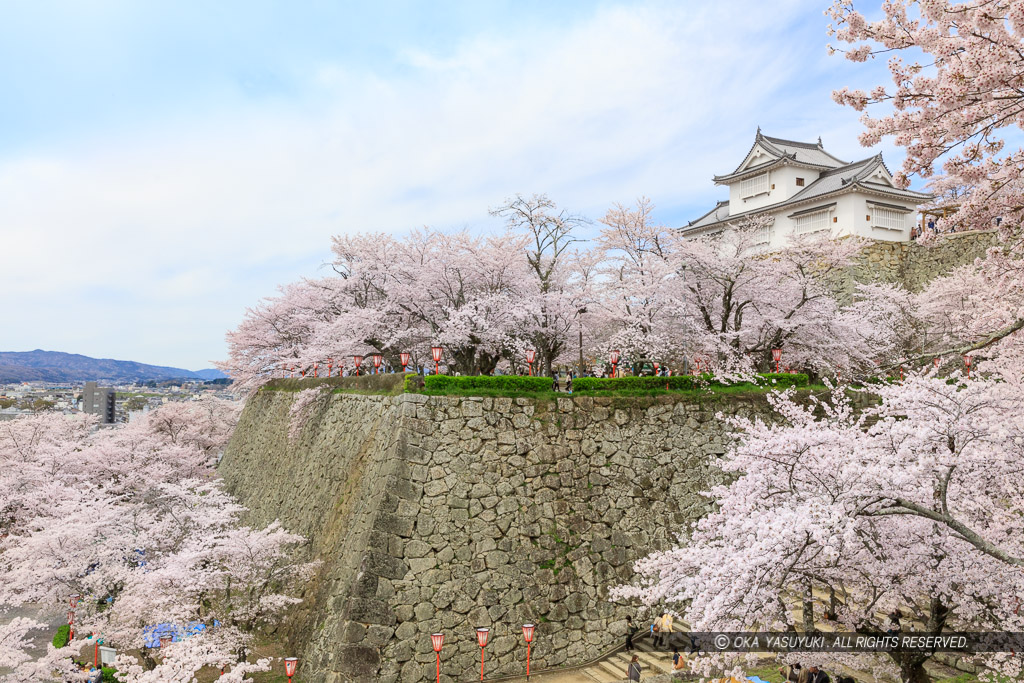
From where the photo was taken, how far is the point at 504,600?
13070mm

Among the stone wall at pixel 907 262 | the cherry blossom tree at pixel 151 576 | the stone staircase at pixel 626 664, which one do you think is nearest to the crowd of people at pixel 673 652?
the stone staircase at pixel 626 664

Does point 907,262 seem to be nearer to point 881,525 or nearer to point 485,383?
point 485,383

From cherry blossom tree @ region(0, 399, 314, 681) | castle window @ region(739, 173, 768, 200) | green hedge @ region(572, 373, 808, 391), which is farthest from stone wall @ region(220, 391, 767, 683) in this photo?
castle window @ region(739, 173, 768, 200)

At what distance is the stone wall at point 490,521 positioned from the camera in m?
12.3

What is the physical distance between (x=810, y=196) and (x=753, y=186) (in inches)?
136

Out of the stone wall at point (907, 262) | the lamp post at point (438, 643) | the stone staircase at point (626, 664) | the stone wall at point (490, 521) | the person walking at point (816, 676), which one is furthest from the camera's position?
the stone wall at point (907, 262)

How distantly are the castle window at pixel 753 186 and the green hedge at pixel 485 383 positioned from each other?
17.9 metres

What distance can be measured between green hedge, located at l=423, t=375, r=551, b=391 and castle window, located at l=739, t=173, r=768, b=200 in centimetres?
1791

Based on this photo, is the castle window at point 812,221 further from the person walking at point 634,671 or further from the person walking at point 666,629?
the person walking at point 634,671

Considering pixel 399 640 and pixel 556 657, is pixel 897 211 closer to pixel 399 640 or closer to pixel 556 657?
pixel 556 657

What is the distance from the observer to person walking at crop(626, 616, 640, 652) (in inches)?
538

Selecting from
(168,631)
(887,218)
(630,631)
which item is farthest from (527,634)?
(887,218)

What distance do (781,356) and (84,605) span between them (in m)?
A: 20.6

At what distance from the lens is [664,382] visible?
16.3 m
